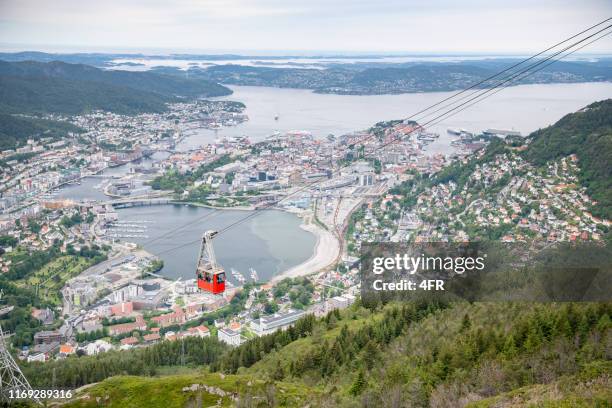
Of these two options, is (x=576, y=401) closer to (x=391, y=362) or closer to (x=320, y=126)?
(x=391, y=362)

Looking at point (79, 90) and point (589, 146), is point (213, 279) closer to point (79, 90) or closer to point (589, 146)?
point (589, 146)

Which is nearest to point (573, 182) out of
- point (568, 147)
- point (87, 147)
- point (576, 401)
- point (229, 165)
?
point (568, 147)

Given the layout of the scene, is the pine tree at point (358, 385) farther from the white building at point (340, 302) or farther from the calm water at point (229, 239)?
the calm water at point (229, 239)

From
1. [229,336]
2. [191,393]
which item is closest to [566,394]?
[191,393]

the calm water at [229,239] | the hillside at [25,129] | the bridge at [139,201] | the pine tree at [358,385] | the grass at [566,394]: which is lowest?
the calm water at [229,239]

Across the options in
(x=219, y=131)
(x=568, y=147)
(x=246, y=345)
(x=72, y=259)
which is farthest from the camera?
(x=219, y=131)

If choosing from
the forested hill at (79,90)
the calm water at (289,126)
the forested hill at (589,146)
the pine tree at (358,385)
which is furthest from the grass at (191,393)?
the forested hill at (79,90)

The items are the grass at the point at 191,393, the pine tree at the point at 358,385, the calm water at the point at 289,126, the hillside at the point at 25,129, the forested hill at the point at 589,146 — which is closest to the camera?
the grass at the point at 191,393
